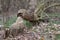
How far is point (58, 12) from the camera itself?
1223cm

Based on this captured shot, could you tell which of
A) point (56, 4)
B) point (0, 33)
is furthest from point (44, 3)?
point (0, 33)

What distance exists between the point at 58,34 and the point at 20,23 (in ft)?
5.17

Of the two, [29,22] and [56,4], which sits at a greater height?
[56,4]

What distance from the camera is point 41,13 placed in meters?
9.60

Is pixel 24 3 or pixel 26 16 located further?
pixel 24 3

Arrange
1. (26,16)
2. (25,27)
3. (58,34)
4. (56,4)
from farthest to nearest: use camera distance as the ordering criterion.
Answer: (56,4) < (26,16) < (25,27) < (58,34)

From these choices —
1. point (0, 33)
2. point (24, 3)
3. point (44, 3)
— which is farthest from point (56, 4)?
point (0, 33)

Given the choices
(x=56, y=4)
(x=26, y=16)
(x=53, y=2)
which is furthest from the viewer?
(x=53, y=2)

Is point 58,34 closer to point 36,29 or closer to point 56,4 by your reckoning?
point 36,29

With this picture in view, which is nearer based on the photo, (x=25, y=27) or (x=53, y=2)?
(x=25, y=27)

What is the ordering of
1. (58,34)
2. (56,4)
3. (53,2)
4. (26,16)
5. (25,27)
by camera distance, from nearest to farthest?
1. (58,34)
2. (25,27)
3. (26,16)
4. (56,4)
5. (53,2)

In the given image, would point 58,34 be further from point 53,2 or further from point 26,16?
point 53,2

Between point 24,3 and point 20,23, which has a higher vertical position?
point 24,3

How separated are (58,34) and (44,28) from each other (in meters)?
0.88
